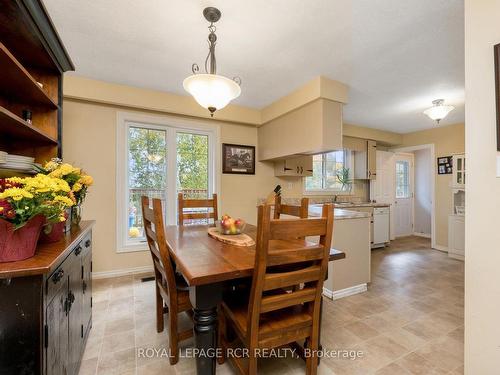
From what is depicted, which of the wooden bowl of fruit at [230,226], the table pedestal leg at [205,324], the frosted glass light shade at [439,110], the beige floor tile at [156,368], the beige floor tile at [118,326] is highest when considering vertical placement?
the frosted glass light shade at [439,110]

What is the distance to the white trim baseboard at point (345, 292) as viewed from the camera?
2.54 metres

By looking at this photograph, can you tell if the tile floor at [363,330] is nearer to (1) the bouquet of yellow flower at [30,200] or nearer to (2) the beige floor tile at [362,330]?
(2) the beige floor tile at [362,330]

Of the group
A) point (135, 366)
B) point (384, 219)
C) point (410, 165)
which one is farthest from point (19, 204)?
point (410, 165)

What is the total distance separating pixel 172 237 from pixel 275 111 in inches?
98.2

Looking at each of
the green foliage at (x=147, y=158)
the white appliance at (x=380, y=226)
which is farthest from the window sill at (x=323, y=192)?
the green foliage at (x=147, y=158)

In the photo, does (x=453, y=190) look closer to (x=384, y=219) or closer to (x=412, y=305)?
(x=384, y=219)

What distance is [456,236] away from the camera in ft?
13.7

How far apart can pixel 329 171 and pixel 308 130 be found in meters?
2.43

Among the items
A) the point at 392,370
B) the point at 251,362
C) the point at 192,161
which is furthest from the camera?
the point at 192,161

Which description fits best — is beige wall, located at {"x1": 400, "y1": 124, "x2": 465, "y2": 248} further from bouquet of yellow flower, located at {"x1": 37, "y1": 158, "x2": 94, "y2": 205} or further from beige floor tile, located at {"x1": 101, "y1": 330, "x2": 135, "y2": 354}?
bouquet of yellow flower, located at {"x1": 37, "y1": 158, "x2": 94, "y2": 205}

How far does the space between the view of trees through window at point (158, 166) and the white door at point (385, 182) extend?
396cm

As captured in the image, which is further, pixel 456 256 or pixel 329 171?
pixel 329 171

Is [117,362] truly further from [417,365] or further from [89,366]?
[417,365]

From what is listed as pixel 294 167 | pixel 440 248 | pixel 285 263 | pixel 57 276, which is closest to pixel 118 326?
pixel 57 276
